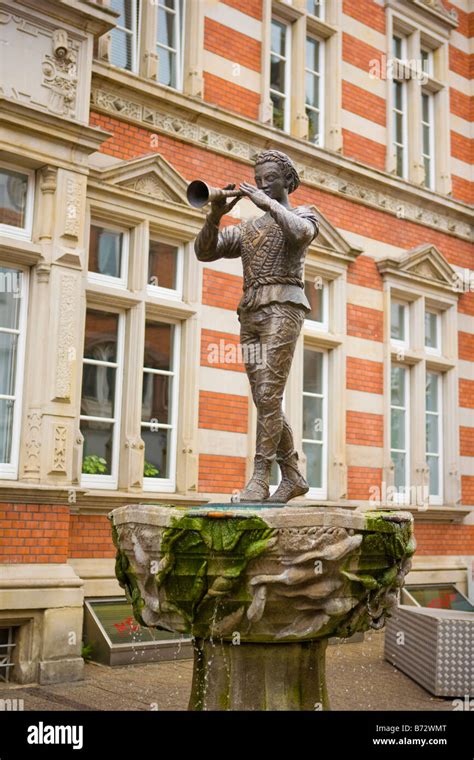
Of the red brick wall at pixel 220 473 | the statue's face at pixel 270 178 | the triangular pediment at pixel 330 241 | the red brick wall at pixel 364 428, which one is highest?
the triangular pediment at pixel 330 241

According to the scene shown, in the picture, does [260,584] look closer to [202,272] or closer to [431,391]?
[202,272]

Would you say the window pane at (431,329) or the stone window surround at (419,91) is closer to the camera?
the stone window surround at (419,91)

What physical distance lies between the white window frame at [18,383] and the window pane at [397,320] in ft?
19.5

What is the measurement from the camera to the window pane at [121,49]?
31.1 feet

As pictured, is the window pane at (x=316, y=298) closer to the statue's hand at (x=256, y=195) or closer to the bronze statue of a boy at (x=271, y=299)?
the bronze statue of a boy at (x=271, y=299)

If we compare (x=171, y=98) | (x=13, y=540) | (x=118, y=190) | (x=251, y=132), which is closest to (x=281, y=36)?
(x=251, y=132)

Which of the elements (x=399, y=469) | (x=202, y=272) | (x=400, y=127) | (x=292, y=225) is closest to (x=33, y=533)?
(x=202, y=272)

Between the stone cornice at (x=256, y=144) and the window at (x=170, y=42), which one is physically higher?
the window at (x=170, y=42)

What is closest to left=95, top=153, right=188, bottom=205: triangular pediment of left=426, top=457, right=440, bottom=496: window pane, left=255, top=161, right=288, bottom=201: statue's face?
left=255, top=161, right=288, bottom=201: statue's face

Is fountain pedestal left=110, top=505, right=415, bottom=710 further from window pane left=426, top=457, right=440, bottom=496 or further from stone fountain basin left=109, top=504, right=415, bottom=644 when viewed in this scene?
window pane left=426, top=457, right=440, bottom=496

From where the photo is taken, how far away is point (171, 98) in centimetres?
948

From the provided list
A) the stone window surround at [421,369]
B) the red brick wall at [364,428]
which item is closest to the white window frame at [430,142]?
the stone window surround at [421,369]

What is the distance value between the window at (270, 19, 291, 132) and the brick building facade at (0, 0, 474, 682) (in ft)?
0.10
